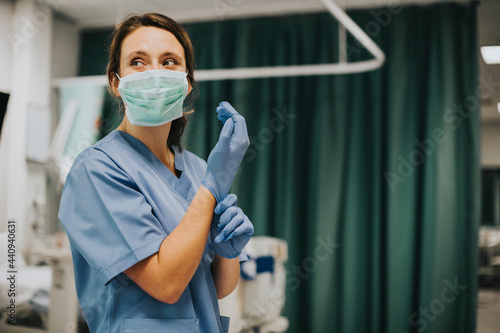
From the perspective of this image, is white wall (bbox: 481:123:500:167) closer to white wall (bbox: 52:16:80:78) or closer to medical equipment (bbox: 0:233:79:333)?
medical equipment (bbox: 0:233:79:333)

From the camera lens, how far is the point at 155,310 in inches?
28.7

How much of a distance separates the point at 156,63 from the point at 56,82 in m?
2.49

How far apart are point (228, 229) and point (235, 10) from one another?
2471 millimetres

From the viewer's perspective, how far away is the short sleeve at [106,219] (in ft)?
2.25

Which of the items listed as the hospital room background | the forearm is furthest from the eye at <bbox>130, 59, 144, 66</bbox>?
the hospital room background

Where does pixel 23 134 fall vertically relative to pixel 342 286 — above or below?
above

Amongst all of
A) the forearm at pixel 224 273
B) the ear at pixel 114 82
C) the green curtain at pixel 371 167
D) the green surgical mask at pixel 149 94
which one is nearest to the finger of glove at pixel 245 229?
the forearm at pixel 224 273

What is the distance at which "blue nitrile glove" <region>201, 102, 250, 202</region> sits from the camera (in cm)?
72

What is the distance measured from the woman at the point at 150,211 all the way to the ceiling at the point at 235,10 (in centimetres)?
207

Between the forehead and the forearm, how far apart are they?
428mm

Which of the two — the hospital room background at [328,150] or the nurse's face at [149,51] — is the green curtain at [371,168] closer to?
the hospital room background at [328,150]

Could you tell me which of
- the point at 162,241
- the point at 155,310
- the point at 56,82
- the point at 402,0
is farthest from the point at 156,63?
the point at 56,82

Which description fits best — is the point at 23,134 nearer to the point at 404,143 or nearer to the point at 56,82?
the point at 56,82

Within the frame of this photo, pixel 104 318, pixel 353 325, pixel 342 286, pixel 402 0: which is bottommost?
pixel 353 325
